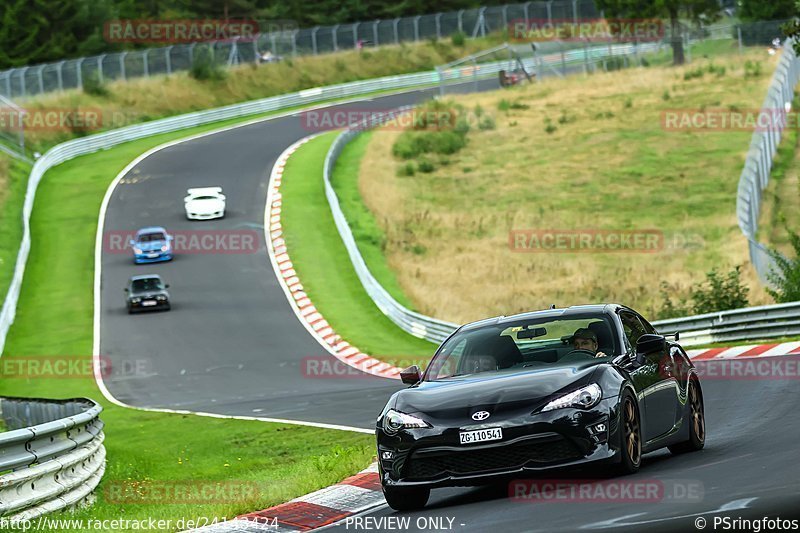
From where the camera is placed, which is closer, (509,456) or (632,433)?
(509,456)

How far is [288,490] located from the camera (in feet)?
40.2

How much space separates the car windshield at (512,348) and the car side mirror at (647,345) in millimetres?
193

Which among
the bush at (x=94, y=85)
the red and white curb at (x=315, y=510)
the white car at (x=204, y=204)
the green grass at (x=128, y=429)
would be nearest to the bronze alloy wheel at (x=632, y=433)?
the red and white curb at (x=315, y=510)

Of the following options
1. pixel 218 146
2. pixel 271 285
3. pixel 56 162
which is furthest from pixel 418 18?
pixel 271 285

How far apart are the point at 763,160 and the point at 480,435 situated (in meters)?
34.1

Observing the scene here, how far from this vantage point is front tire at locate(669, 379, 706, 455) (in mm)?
12125

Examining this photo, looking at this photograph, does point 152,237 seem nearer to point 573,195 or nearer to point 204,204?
point 204,204

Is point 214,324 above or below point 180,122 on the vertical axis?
below

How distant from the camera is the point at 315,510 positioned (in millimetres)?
10992

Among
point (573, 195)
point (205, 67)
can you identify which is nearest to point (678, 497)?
point (573, 195)

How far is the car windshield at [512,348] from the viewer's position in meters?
11.2

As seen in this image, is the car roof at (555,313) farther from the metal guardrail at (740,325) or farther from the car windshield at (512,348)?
the metal guardrail at (740,325)

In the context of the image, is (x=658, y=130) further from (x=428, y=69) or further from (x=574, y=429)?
(x=574, y=429)

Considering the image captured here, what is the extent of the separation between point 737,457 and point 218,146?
55.5 metres
